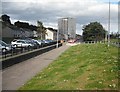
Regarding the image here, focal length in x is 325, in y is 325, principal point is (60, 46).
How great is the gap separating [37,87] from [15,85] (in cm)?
152

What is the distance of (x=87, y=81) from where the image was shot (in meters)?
11.8

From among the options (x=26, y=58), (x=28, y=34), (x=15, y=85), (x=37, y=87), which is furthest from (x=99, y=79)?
(x=28, y=34)

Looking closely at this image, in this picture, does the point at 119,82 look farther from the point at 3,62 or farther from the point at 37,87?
the point at 3,62

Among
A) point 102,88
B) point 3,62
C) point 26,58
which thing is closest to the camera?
point 102,88

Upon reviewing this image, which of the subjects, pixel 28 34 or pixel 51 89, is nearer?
pixel 51 89

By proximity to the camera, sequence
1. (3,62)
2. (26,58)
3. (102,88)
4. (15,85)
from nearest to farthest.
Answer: (102,88) → (15,85) → (3,62) → (26,58)

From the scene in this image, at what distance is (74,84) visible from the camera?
11422 millimetres

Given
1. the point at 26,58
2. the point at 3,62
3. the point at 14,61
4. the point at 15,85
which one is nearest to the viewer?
the point at 15,85

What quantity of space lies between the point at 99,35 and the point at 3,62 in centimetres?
13411

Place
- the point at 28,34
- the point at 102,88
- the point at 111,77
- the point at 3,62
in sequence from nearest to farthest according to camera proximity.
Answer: the point at 102,88 < the point at 111,77 < the point at 3,62 < the point at 28,34

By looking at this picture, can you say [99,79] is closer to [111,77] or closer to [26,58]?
[111,77]

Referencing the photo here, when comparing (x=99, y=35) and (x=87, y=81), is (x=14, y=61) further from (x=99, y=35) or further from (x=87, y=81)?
(x=99, y=35)

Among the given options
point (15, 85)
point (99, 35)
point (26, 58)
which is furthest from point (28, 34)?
point (15, 85)

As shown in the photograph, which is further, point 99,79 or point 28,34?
point 28,34
